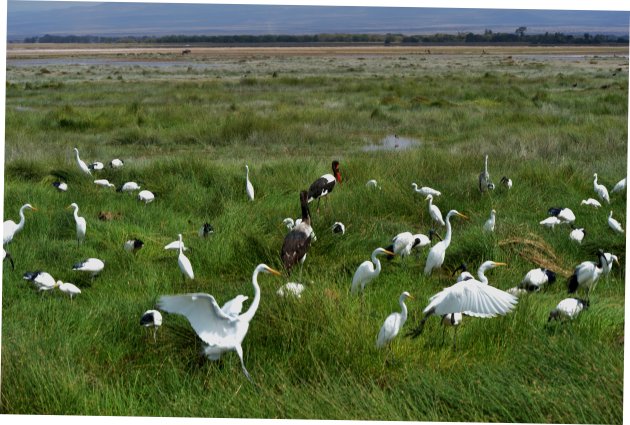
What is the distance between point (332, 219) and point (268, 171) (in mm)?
3380

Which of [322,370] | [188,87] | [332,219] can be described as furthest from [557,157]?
[188,87]

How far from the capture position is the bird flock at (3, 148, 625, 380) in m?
6.37

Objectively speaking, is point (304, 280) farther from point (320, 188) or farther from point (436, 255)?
point (320, 188)

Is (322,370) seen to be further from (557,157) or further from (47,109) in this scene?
(47,109)

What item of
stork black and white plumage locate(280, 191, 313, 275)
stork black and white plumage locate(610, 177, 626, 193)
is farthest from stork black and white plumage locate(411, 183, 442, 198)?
stork black and white plumage locate(280, 191, 313, 275)

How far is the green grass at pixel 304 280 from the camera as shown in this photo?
6.28 meters

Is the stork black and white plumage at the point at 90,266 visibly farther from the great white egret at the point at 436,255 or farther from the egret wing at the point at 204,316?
the great white egret at the point at 436,255

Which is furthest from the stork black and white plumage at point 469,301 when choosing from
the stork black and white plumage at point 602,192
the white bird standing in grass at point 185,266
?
the stork black and white plumage at point 602,192

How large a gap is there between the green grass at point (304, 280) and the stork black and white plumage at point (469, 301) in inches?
13.6

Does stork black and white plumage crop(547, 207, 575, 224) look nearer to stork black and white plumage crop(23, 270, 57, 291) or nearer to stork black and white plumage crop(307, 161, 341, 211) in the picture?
stork black and white plumage crop(307, 161, 341, 211)

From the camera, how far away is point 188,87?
33031mm

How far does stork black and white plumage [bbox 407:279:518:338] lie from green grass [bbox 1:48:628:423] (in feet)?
1.14

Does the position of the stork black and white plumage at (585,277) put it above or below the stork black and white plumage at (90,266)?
above

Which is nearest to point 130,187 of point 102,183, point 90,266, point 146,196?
point 102,183
